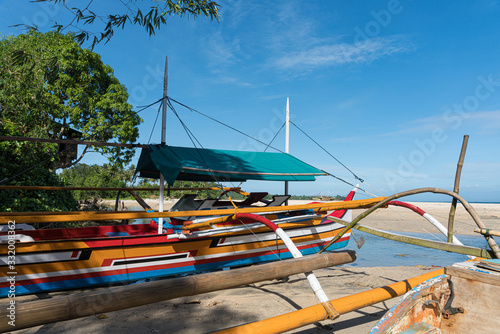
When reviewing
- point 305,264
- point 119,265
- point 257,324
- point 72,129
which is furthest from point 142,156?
point 72,129

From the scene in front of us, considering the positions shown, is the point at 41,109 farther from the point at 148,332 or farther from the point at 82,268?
the point at 148,332

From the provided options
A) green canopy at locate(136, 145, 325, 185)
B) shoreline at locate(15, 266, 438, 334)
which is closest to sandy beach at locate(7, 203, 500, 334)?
shoreline at locate(15, 266, 438, 334)

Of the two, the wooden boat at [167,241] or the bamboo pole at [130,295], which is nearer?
the bamboo pole at [130,295]

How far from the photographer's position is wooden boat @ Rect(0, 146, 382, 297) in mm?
4566

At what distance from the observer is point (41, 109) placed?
1396 cm

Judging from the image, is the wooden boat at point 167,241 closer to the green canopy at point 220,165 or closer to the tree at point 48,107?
the green canopy at point 220,165

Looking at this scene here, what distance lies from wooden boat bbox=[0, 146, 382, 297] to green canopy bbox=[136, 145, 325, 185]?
0.03 meters

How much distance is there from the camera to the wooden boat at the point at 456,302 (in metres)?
2.43

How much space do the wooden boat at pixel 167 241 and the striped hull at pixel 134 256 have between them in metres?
0.01

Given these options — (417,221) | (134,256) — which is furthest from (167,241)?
(417,221)

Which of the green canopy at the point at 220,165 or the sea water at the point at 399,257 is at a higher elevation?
the green canopy at the point at 220,165

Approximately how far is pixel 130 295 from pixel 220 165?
509 cm

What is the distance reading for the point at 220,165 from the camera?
6867 millimetres

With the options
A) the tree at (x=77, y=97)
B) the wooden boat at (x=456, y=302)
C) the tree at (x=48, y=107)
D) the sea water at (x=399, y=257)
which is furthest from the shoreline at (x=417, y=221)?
the tree at (x=77, y=97)
